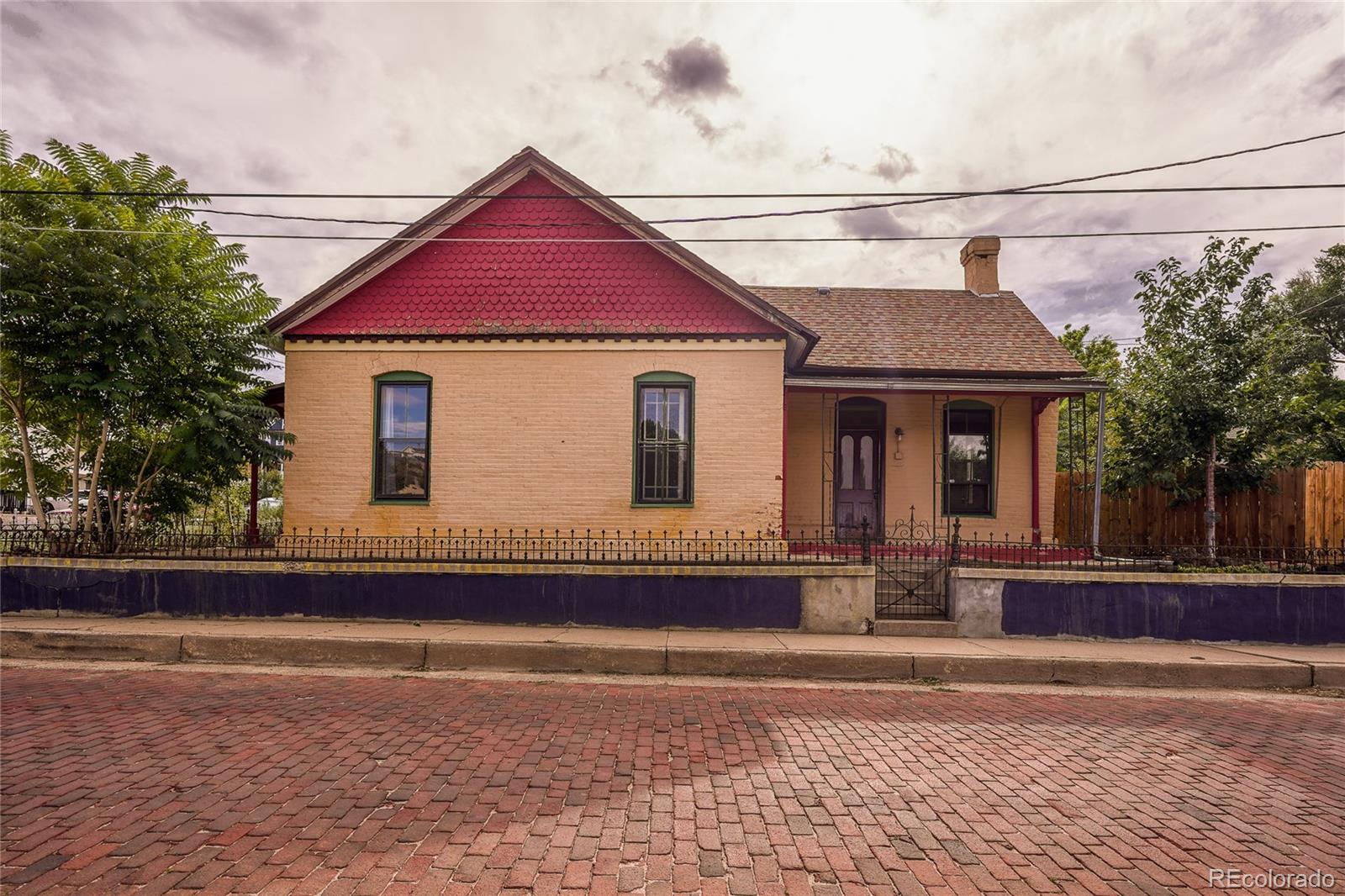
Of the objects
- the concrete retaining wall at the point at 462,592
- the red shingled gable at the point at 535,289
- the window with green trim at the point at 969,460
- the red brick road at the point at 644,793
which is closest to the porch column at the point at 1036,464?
the window with green trim at the point at 969,460

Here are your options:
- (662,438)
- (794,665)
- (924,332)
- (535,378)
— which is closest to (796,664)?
(794,665)

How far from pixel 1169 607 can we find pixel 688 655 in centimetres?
682

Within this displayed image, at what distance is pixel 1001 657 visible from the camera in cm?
757

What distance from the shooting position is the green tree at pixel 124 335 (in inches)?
354

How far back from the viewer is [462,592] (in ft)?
29.4

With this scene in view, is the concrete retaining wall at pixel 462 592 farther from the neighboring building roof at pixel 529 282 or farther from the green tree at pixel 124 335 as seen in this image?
the neighboring building roof at pixel 529 282

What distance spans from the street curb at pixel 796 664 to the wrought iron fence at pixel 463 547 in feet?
5.07

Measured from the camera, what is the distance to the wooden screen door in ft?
45.1

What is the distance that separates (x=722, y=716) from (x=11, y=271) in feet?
37.3

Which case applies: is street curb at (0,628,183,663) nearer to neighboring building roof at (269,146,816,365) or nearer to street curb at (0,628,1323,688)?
street curb at (0,628,1323,688)

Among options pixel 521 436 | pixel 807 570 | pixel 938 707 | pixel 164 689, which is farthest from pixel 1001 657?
pixel 164 689

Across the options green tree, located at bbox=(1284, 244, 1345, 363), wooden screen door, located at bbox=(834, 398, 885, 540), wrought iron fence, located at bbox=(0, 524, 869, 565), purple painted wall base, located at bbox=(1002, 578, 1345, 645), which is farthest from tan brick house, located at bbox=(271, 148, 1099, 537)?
green tree, located at bbox=(1284, 244, 1345, 363)

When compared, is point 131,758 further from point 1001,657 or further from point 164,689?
point 1001,657

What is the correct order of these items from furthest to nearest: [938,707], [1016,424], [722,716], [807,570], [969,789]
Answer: [1016,424] → [807,570] → [938,707] → [722,716] → [969,789]
